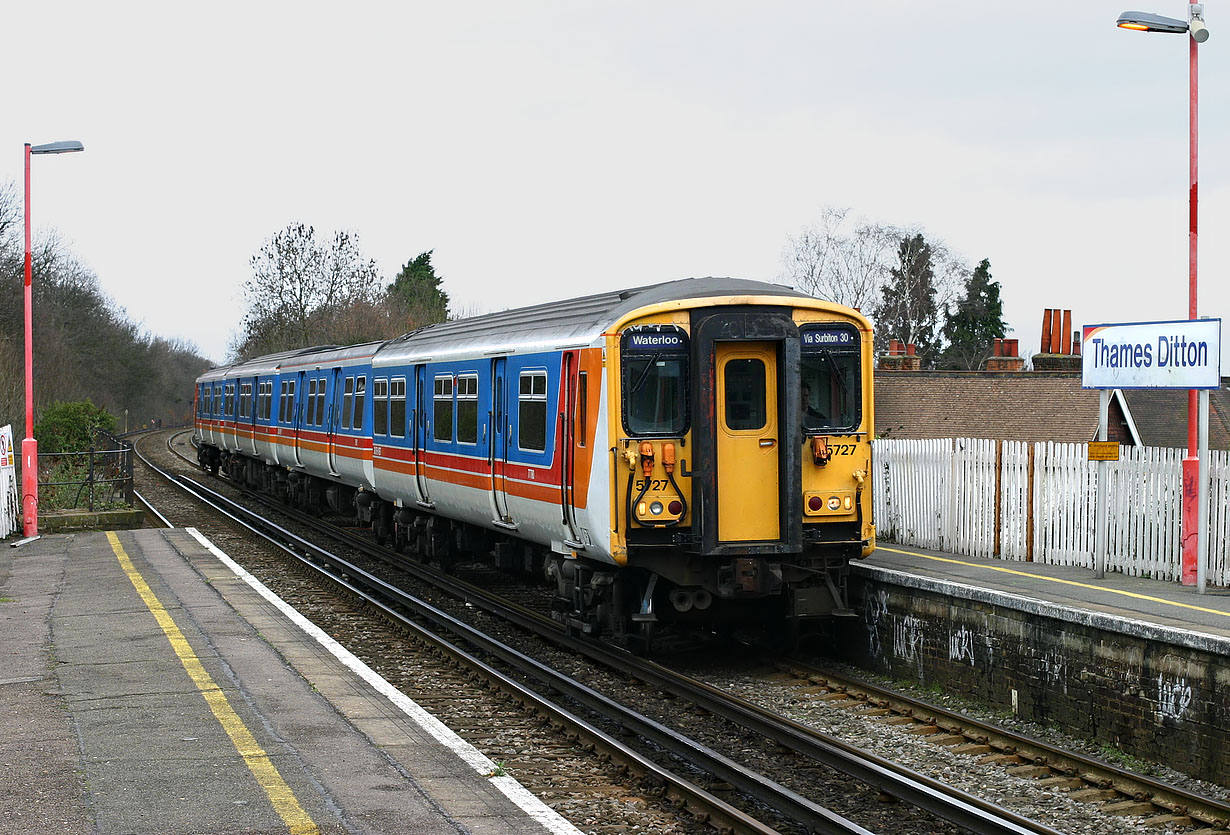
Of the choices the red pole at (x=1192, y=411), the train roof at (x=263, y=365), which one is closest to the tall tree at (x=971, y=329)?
the train roof at (x=263, y=365)

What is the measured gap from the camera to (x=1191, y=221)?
1311cm

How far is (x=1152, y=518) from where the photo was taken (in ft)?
42.8

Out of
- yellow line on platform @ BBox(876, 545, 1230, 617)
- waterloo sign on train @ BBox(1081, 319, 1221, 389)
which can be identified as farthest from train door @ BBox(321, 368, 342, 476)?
waterloo sign on train @ BBox(1081, 319, 1221, 389)

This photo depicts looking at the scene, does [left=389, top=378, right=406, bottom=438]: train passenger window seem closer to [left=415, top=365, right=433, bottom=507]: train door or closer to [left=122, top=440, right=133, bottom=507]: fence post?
[left=415, top=365, right=433, bottom=507]: train door

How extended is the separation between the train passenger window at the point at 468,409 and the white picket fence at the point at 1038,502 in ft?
17.7

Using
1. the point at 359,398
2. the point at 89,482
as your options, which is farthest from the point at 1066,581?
Result: the point at 89,482

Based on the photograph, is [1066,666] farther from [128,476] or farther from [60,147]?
[128,476]

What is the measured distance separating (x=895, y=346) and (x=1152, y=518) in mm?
29981

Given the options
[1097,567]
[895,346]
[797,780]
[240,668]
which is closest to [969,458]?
[1097,567]

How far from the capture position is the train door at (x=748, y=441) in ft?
37.6

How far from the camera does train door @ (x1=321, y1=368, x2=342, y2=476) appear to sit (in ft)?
77.9

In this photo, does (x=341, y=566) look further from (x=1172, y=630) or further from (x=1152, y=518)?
(x=1172, y=630)

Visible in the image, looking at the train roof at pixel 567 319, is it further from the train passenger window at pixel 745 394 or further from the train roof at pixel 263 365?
the train roof at pixel 263 365

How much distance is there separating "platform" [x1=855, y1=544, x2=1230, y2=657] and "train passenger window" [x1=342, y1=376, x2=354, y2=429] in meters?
10.7
